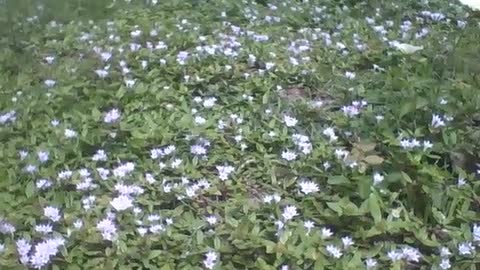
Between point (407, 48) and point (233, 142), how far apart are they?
93 centimetres

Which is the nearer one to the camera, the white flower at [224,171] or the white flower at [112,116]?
the white flower at [224,171]

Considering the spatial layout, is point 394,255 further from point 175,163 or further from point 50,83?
point 50,83

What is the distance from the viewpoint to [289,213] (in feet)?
5.63

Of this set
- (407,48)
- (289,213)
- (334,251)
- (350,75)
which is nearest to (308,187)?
(289,213)

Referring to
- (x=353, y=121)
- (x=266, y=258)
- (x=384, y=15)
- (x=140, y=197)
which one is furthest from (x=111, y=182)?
(x=384, y=15)

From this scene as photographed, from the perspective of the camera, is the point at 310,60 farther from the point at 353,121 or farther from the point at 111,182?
the point at 111,182

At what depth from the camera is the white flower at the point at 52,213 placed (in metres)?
1.68

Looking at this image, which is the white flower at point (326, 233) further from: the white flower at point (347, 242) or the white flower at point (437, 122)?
the white flower at point (437, 122)

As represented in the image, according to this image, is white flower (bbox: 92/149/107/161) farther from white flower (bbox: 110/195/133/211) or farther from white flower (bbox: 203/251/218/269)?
white flower (bbox: 203/251/218/269)

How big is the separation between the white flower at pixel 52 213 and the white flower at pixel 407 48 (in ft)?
4.65

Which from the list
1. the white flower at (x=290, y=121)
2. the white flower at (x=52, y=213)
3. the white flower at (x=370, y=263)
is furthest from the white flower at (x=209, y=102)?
the white flower at (x=370, y=263)

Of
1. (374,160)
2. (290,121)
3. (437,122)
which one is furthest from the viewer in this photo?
(290,121)

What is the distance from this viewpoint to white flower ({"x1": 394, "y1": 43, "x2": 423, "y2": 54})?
2661mm

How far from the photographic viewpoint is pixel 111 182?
6.07 ft
